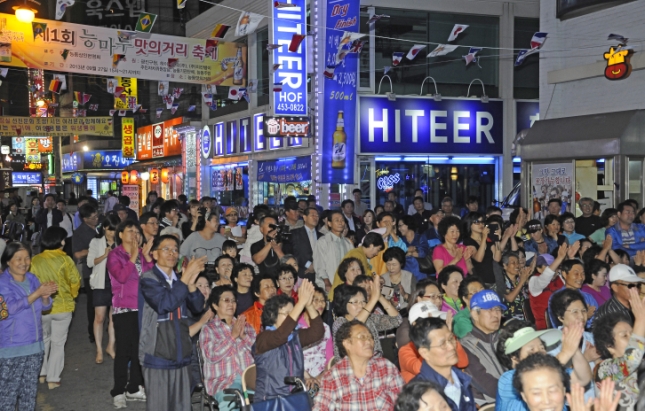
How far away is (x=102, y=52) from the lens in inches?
671

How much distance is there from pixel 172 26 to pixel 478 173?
66.2 feet

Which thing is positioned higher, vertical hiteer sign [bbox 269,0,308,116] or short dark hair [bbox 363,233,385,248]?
vertical hiteer sign [bbox 269,0,308,116]

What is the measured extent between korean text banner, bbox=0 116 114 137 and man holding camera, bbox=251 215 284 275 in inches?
890

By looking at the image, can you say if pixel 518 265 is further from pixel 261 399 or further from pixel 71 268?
pixel 71 268

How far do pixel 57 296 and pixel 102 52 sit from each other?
9811 millimetres

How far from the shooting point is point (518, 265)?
885cm

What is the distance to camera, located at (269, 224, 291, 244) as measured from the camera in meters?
9.54

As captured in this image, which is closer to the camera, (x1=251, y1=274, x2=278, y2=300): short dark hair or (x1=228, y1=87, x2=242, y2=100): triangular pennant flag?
(x1=251, y1=274, x2=278, y2=300): short dark hair

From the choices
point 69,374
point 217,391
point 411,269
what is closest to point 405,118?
point 411,269

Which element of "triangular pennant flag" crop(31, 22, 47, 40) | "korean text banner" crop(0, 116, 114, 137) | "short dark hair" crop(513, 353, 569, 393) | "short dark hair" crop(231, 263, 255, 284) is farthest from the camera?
"korean text banner" crop(0, 116, 114, 137)

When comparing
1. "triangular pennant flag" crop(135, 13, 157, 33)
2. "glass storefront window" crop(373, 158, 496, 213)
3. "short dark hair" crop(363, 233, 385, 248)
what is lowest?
"short dark hair" crop(363, 233, 385, 248)

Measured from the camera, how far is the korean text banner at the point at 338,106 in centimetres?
1944

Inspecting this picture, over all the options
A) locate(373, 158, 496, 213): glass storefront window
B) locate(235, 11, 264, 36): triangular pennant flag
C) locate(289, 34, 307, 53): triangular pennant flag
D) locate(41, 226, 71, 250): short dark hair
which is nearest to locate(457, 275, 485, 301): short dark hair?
locate(41, 226, 71, 250): short dark hair

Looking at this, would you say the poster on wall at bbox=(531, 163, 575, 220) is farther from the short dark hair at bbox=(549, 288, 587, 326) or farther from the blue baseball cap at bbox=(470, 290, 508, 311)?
the blue baseball cap at bbox=(470, 290, 508, 311)
